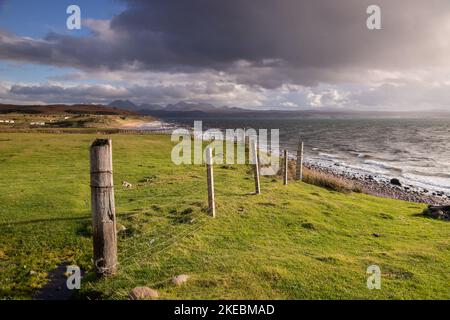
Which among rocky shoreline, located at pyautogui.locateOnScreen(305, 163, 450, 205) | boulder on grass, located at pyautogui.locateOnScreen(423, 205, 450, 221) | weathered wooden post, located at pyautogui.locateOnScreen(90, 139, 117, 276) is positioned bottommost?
rocky shoreline, located at pyautogui.locateOnScreen(305, 163, 450, 205)

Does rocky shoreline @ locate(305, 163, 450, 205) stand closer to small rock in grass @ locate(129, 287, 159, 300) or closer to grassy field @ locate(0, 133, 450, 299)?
grassy field @ locate(0, 133, 450, 299)

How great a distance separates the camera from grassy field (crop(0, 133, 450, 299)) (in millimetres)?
9625

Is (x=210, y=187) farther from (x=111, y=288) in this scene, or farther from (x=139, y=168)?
(x=139, y=168)

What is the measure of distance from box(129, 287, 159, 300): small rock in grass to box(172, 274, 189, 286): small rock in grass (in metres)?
0.83

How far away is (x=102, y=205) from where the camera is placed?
937 centimetres

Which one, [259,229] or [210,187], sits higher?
[210,187]

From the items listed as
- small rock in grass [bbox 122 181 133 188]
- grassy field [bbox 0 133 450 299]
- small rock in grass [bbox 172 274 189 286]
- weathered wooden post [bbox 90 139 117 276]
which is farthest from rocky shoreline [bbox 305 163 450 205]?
weathered wooden post [bbox 90 139 117 276]

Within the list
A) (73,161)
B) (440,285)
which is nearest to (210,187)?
(440,285)

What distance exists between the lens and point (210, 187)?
631 inches

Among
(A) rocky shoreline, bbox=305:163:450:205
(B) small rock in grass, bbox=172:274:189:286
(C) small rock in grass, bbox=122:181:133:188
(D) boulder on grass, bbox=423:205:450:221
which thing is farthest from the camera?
(A) rocky shoreline, bbox=305:163:450:205

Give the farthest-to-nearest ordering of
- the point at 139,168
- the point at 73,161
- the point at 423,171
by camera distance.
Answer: the point at 423,171 < the point at 73,161 < the point at 139,168

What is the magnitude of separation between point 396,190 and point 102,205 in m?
37.9

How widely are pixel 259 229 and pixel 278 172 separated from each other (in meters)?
18.5
